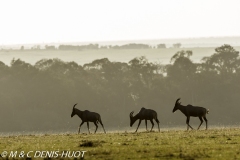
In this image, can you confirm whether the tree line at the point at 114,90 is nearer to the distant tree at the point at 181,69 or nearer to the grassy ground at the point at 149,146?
the distant tree at the point at 181,69

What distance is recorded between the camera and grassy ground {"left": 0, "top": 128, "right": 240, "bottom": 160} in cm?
2509

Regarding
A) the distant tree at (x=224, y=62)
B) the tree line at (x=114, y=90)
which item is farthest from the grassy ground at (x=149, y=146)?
the distant tree at (x=224, y=62)

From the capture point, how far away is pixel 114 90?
98.7 meters

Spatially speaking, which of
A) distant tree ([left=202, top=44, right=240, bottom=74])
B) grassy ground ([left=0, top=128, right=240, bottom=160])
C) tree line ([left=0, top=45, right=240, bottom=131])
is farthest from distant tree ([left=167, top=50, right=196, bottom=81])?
grassy ground ([left=0, top=128, right=240, bottom=160])

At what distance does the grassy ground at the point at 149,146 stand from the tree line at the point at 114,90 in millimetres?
52215

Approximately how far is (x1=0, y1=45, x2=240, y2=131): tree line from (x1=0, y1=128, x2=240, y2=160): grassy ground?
2056 inches

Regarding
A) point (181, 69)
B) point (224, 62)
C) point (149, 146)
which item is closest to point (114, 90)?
point (181, 69)

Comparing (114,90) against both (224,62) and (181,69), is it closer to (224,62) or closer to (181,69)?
(181,69)

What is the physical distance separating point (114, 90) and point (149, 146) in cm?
7048

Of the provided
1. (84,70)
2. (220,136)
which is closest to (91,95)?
(84,70)

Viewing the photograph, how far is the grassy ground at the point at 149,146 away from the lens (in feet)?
82.3

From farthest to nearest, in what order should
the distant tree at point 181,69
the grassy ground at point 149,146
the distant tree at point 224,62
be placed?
the distant tree at point 224,62 → the distant tree at point 181,69 → the grassy ground at point 149,146

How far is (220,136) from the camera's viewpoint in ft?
106

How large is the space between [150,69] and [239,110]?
19.3m
